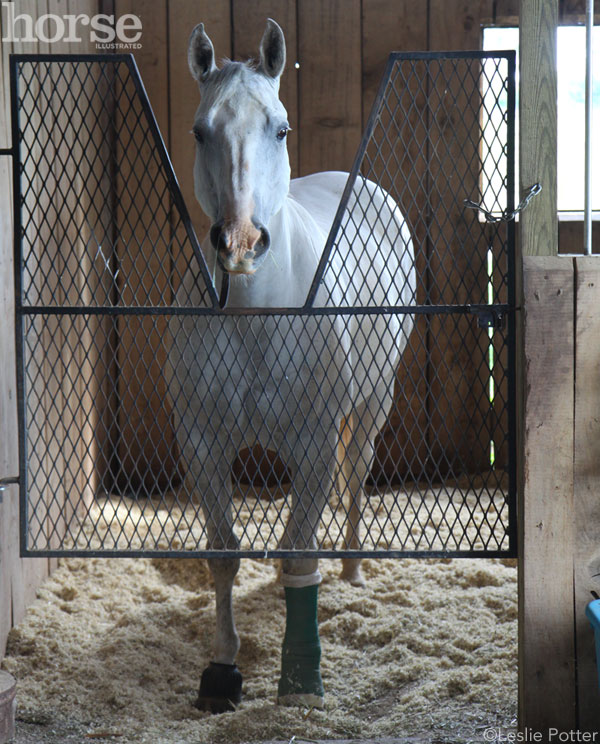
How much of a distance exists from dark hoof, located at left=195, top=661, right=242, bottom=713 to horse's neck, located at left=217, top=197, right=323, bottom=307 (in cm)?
89

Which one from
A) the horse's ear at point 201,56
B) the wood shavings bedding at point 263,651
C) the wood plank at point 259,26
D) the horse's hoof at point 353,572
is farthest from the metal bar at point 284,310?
the wood plank at point 259,26

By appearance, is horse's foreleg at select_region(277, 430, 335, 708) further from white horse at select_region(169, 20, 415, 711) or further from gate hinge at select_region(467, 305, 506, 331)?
gate hinge at select_region(467, 305, 506, 331)

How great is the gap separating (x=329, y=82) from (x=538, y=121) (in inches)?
96.4

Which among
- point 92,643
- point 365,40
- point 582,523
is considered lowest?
point 92,643

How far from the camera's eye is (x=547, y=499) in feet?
5.14

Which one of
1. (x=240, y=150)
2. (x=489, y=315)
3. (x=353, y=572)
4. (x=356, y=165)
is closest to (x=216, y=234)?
(x=240, y=150)

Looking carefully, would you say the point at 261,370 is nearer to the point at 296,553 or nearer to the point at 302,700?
the point at 296,553

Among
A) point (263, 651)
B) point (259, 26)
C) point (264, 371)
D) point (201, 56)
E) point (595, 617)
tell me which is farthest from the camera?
point (259, 26)

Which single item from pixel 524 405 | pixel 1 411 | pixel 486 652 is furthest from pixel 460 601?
pixel 1 411

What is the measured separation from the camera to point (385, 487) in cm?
394

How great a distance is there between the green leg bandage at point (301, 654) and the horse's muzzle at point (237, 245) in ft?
2.99

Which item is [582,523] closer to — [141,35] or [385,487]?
[385,487]

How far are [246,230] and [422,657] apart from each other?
1.27 meters

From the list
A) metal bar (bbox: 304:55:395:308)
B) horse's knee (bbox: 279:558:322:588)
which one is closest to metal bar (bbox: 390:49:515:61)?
metal bar (bbox: 304:55:395:308)
